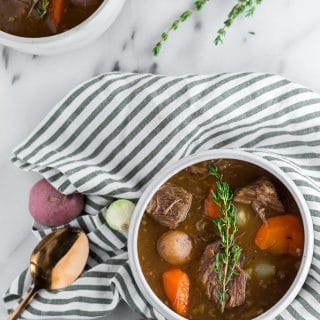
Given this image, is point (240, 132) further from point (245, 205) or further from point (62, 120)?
point (62, 120)

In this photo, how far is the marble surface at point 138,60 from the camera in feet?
7.71

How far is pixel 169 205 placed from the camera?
202cm

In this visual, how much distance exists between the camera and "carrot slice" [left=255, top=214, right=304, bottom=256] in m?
2.01

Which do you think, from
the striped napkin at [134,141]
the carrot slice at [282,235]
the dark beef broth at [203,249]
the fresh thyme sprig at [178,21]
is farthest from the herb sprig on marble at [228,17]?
the carrot slice at [282,235]

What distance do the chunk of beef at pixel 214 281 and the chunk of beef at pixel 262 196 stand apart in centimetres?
13

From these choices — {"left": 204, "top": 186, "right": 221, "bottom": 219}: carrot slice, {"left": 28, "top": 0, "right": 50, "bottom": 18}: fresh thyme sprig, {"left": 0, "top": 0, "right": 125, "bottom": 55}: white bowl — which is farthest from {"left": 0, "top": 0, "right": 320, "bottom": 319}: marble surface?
{"left": 204, "top": 186, "right": 221, "bottom": 219}: carrot slice

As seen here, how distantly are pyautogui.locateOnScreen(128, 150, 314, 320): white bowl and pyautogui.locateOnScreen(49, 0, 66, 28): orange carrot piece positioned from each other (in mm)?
544

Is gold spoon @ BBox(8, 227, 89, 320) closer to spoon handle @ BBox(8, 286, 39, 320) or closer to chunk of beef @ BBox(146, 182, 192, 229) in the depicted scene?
spoon handle @ BBox(8, 286, 39, 320)

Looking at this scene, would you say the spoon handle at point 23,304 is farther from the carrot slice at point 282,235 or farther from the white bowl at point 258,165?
the carrot slice at point 282,235

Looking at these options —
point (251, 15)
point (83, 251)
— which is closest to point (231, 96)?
point (251, 15)

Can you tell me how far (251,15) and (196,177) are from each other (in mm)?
571

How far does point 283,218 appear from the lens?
2.03 m

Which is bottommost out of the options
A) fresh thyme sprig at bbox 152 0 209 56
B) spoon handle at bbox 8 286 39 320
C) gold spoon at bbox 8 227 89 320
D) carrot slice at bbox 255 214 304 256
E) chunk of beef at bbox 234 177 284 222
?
spoon handle at bbox 8 286 39 320

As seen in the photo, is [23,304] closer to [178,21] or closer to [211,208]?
[211,208]
